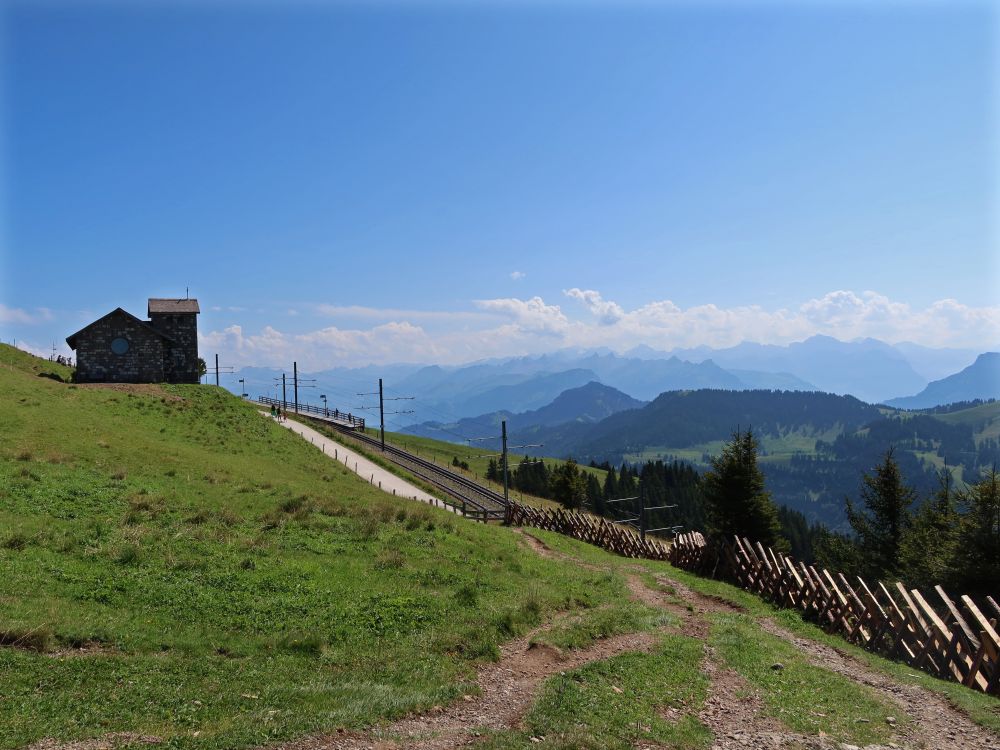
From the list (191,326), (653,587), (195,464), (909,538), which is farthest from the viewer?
(191,326)

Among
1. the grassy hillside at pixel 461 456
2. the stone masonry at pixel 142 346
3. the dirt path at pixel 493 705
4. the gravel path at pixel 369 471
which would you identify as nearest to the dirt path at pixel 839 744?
the dirt path at pixel 493 705

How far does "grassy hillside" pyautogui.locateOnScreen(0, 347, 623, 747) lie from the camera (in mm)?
9289

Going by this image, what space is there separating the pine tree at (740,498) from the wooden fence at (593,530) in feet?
27.8

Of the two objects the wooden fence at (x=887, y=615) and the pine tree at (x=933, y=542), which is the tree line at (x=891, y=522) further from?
the wooden fence at (x=887, y=615)

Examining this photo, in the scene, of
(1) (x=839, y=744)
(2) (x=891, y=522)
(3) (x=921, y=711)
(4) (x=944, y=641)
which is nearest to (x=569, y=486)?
(2) (x=891, y=522)

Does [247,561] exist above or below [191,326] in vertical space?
below

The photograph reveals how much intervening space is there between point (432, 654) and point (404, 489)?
4440 cm

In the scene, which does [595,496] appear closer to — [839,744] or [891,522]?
[891,522]

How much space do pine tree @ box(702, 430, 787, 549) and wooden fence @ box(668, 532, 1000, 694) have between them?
54.3 ft

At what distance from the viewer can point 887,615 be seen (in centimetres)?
1708

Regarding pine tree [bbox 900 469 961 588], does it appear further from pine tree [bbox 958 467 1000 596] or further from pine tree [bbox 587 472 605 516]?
pine tree [bbox 587 472 605 516]

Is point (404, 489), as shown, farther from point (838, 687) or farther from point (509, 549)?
point (838, 687)

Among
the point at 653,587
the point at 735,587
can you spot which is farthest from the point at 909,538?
the point at 653,587

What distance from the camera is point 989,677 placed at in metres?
13.9
